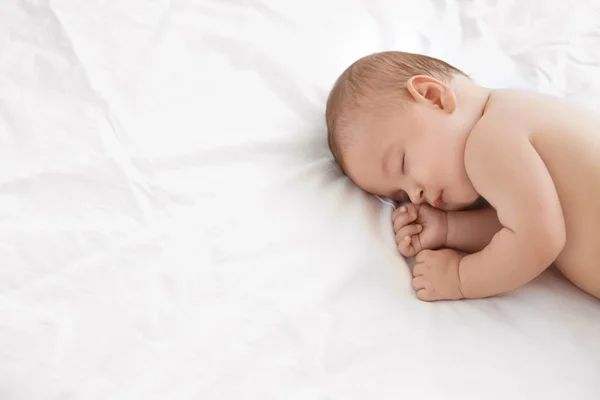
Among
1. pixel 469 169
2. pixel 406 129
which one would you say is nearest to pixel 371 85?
pixel 406 129

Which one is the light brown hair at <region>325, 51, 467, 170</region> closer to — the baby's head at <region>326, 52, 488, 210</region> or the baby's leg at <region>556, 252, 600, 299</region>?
the baby's head at <region>326, 52, 488, 210</region>

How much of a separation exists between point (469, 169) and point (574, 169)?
0.14 meters

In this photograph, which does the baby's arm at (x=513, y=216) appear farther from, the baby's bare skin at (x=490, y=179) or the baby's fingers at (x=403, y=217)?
the baby's fingers at (x=403, y=217)

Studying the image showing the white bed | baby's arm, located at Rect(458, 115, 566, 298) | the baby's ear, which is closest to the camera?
the white bed

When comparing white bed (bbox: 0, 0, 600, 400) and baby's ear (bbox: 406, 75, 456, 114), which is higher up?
baby's ear (bbox: 406, 75, 456, 114)

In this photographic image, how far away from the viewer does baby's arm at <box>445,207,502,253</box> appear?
984 millimetres

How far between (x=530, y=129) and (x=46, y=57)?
0.75 meters

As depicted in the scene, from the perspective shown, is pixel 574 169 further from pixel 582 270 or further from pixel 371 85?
pixel 371 85

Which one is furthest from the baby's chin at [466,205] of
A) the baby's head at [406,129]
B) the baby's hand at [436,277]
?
the baby's hand at [436,277]

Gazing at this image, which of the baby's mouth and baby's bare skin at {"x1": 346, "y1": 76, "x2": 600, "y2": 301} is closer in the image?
baby's bare skin at {"x1": 346, "y1": 76, "x2": 600, "y2": 301}

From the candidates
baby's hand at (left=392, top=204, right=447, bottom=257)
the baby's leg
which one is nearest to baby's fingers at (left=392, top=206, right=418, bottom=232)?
baby's hand at (left=392, top=204, right=447, bottom=257)

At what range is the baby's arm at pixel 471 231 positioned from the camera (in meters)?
0.98

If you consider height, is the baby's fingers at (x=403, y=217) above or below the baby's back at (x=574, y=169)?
below

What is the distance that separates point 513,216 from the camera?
86cm
